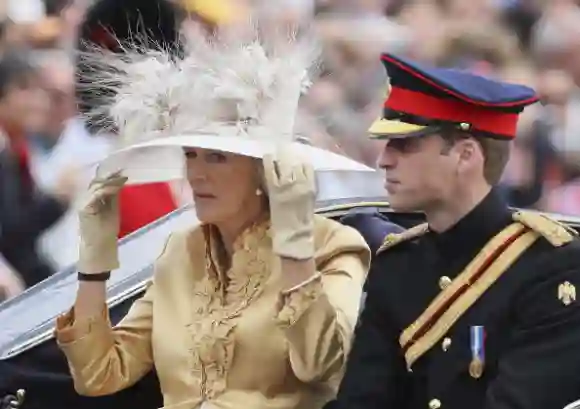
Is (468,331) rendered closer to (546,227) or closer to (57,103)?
(546,227)

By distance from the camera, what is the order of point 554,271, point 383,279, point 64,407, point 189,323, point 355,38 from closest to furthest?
point 554,271
point 383,279
point 189,323
point 64,407
point 355,38

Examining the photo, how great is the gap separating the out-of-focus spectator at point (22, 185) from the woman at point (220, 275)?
1192 mm

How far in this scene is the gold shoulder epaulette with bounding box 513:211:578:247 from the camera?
2.16m

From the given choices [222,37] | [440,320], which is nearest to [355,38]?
[222,37]

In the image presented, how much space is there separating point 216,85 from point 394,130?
0.35 m

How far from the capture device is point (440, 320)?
2.22 meters

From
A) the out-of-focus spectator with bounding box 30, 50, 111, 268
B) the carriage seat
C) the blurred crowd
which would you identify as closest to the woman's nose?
the carriage seat

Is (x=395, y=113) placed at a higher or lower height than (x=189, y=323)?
higher

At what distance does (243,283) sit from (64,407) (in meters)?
0.48

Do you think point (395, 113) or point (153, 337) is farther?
point (153, 337)

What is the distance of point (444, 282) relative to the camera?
2238 mm

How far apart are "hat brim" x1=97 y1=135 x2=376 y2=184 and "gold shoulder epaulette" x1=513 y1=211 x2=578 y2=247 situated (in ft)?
0.95

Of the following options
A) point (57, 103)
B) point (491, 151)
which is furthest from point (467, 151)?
point (57, 103)

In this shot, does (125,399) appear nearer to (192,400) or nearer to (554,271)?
(192,400)
